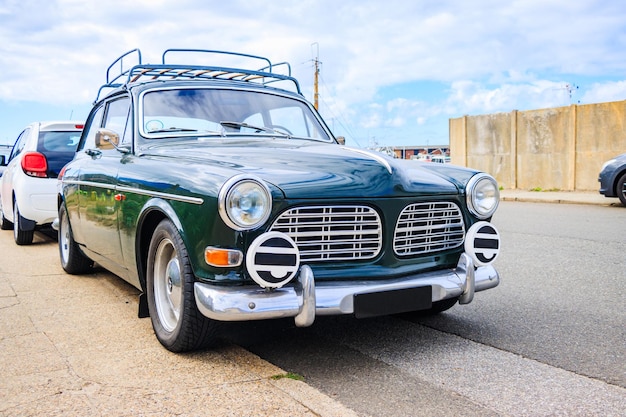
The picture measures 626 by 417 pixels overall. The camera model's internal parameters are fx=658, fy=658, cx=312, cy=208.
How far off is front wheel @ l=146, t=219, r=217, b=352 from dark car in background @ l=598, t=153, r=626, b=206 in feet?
38.1

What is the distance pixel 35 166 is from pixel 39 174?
115mm

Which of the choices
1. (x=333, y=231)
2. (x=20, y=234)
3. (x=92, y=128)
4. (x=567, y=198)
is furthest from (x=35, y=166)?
(x=567, y=198)

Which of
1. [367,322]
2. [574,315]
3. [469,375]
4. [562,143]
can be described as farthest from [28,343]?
[562,143]

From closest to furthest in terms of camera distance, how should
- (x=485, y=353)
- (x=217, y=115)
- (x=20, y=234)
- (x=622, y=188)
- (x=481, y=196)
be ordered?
(x=485, y=353) < (x=481, y=196) < (x=217, y=115) < (x=20, y=234) < (x=622, y=188)

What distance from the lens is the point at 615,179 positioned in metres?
13.5

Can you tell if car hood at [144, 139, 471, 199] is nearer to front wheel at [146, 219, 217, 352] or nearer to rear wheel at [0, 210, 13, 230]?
front wheel at [146, 219, 217, 352]

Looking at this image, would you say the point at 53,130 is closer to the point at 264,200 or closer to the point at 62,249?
the point at 62,249

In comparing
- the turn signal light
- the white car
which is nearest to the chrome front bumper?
the turn signal light

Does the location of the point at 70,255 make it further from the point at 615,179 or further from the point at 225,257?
the point at 615,179

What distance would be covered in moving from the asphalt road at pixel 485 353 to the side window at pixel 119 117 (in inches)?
72.6

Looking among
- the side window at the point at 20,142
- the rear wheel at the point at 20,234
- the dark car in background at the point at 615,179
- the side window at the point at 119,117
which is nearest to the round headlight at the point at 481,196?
the side window at the point at 119,117

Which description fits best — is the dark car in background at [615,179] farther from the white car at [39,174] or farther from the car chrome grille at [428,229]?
the car chrome grille at [428,229]

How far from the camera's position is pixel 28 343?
4.05 metres

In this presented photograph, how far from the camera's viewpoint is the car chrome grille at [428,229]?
385cm
